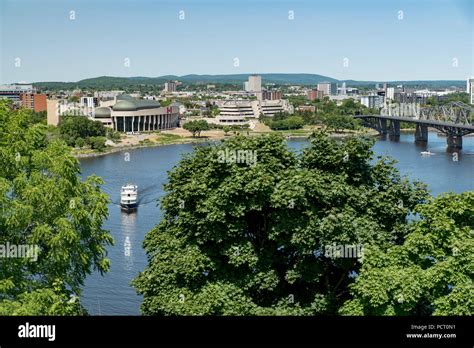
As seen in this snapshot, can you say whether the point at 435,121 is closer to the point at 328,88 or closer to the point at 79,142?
the point at 79,142

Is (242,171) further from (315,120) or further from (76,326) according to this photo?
(315,120)

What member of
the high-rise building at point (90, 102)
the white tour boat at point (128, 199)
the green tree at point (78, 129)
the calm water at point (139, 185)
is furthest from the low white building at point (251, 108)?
the white tour boat at point (128, 199)

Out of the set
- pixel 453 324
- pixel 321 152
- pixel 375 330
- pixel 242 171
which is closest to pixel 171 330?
pixel 375 330

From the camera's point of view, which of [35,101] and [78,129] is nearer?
[78,129]

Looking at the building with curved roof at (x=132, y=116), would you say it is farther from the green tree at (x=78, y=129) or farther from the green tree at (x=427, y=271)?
the green tree at (x=427, y=271)

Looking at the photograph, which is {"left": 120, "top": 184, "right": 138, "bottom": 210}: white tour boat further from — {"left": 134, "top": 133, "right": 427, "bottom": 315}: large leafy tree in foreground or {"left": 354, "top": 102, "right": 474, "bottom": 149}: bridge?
{"left": 354, "top": 102, "right": 474, "bottom": 149}: bridge

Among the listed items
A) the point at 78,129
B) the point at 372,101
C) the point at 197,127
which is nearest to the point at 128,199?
the point at 78,129
